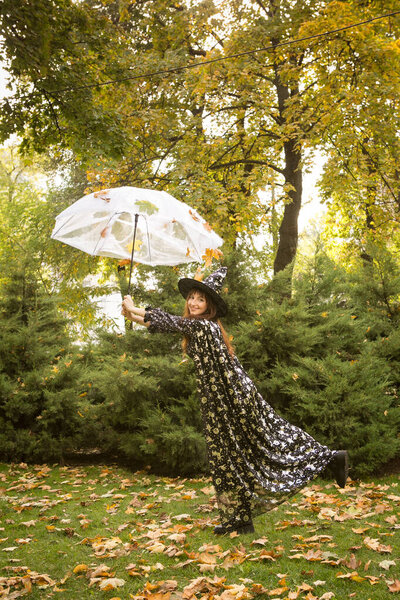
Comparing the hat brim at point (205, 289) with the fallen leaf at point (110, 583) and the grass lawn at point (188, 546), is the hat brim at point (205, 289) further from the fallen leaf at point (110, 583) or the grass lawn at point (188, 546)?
the fallen leaf at point (110, 583)

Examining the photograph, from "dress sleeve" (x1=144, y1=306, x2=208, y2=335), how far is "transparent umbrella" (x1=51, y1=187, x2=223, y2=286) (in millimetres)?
573

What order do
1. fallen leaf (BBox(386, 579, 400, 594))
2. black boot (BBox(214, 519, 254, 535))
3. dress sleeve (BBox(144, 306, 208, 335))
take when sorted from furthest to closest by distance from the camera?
black boot (BBox(214, 519, 254, 535)), dress sleeve (BBox(144, 306, 208, 335)), fallen leaf (BBox(386, 579, 400, 594))

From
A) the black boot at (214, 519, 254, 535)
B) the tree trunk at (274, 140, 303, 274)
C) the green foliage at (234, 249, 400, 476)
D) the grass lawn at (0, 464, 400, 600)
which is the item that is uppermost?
the tree trunk at (274, 140, 303, 274)

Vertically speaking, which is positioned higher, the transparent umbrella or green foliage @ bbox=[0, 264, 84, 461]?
the transparent umbrella

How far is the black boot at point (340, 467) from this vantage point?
4016mm

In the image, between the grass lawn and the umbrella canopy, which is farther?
the umbrella canopy

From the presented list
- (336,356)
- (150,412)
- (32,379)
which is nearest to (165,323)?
(150,412)

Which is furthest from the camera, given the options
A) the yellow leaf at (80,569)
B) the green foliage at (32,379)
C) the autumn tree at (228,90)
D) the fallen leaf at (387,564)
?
the autumn tree at (228,90)

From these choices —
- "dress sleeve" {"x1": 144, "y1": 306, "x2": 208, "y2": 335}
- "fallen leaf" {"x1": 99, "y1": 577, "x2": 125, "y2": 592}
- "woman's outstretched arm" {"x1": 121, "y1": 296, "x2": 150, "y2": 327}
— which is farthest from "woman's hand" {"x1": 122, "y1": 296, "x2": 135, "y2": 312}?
"fallen leaf" {"x1": 99, "y1": 577, "x2": 125, "y2": 592}

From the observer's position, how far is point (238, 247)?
8.18 m

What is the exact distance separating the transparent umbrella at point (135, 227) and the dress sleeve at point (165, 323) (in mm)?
573

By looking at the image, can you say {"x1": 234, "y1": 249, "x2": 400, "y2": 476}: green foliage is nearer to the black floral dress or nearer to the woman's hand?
the black floral dress

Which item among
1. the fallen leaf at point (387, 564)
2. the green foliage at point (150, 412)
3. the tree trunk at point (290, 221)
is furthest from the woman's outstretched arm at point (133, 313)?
the tree trunk at point (290, 221)

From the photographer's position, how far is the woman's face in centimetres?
412
